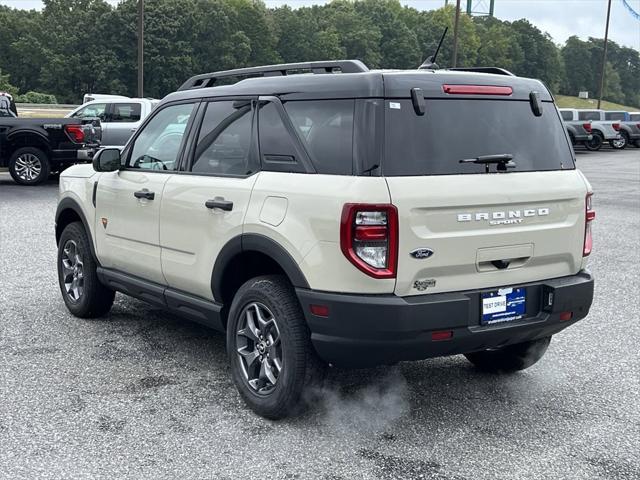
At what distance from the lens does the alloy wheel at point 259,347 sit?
4.12m

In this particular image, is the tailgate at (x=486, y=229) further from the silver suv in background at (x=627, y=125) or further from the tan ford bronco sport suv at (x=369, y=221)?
the silver suv in background at (x=627, y=125)

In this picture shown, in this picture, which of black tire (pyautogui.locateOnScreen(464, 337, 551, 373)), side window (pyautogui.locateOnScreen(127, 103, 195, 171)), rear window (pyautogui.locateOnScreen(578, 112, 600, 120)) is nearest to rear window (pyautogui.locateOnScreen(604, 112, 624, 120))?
rear window (pyautogui.locateOnScreen(578, 112, 600, 120))

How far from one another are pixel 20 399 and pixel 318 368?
1.74m

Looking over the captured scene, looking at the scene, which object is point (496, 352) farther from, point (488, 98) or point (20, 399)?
point (20, 399)

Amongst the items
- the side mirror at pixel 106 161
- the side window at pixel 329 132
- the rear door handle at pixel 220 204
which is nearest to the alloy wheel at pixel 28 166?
the side mirror at pixel 106 161

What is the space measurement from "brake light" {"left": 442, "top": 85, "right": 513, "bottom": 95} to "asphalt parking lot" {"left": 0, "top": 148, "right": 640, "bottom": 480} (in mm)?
1763

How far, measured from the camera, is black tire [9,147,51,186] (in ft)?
50.4

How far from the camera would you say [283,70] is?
4453mm

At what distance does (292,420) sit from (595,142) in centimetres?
3628

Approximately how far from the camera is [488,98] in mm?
4039

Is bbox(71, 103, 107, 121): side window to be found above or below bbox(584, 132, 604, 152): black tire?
above

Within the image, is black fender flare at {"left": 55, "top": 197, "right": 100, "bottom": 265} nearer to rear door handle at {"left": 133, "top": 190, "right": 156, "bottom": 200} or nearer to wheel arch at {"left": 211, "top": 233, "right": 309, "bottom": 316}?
rear door handle at {"left": 133, "top": 190, "right": 156, "bottom": 200}

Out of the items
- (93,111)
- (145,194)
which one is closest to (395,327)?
(145,194)

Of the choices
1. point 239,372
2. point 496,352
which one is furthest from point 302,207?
point 496,352
